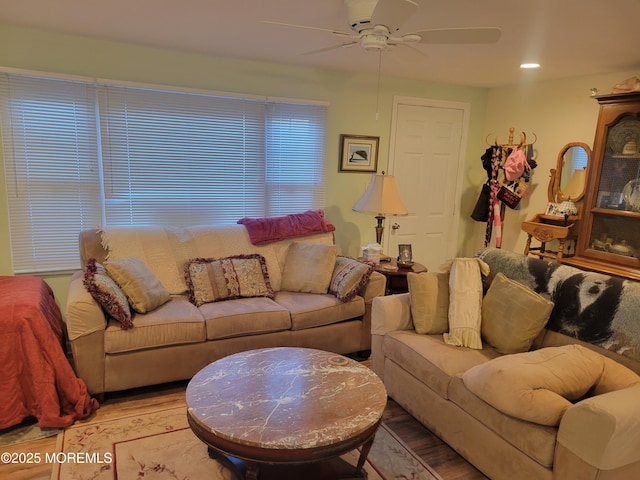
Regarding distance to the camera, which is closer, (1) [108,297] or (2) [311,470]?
(2) [311,470]

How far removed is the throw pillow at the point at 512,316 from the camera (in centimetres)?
229

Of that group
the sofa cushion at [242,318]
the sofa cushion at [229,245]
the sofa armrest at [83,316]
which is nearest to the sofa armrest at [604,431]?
the sofa cushion at [242,318]

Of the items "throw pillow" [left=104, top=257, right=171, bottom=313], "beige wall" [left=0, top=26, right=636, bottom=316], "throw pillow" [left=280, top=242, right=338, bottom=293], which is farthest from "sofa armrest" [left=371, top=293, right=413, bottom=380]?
"beige wall" [left=0, top=26, right=636, bottom=316]

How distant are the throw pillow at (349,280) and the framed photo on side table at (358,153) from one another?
132 cm

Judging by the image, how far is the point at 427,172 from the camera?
469cm

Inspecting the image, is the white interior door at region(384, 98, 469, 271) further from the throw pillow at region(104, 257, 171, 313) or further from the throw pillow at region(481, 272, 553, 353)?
the throw pillow at region(104, 257, 171, 313)

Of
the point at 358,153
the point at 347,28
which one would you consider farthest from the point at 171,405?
the point at 358,153

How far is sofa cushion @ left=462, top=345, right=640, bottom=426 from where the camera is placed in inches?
69.1

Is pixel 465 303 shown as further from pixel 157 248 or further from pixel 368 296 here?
pixel 157 248

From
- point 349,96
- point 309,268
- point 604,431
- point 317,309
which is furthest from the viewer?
point 349,96

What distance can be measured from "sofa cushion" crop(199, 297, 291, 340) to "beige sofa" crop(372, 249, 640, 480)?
2.09 feet

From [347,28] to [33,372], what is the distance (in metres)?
2.58

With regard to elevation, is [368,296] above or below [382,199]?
below

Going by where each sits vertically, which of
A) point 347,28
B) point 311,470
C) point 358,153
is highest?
point 347,28
